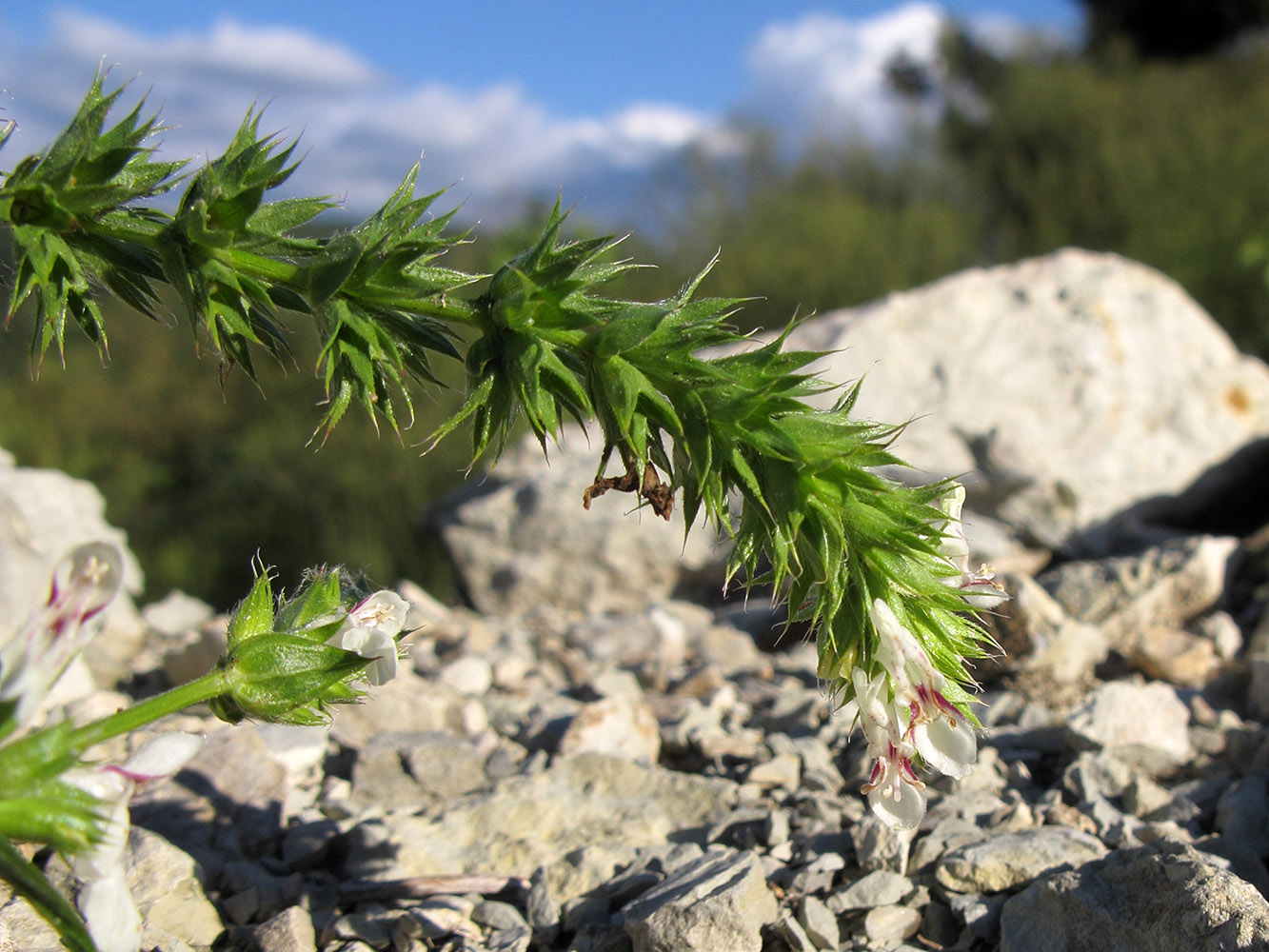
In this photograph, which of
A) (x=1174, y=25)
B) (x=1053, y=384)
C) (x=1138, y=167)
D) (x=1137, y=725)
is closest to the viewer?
(x=1137, y=725)

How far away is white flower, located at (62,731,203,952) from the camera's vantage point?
50.6 inches

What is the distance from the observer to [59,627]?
1.29 meters

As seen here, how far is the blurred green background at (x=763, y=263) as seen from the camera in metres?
8.91

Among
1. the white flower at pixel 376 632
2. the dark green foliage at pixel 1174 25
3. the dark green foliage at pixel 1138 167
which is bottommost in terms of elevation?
the white flower at pixel 376 632

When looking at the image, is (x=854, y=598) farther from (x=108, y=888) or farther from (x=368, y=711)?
(x=368, y=711)

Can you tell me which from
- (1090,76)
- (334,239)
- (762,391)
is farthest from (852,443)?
(1090,76)

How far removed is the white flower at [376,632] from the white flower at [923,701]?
2.63 feet

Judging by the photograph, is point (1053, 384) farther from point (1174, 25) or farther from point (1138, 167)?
point (1174, 25)

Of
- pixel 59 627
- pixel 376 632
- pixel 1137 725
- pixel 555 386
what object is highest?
pixel 555 386

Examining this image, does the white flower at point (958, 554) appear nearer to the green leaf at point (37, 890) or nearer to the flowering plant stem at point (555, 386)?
the flowering plant stem at point (555, 386)

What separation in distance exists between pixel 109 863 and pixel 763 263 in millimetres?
11682

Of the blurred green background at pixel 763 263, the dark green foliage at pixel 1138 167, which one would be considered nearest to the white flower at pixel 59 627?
the blurred green background at pixel 763 263

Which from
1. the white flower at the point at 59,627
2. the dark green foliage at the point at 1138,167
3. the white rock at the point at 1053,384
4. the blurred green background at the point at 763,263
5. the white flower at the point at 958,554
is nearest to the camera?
the white flower at the point at 59,627

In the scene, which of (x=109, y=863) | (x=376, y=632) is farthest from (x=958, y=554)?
(x=109, y=863)
